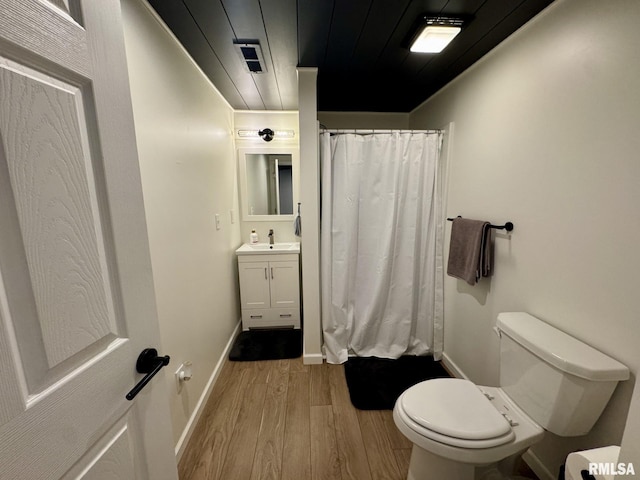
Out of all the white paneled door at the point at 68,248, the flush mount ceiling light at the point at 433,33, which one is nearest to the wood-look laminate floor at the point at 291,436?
the white paneled door at the point at 68,248

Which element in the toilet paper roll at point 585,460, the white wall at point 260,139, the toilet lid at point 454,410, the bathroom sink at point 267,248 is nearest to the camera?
the toilet paper roll at point 585,460

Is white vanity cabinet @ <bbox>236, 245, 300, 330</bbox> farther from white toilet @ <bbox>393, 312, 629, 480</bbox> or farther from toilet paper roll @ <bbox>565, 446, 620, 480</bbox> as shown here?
toilet paper roll @ <bbox>565, 446, 620, 480</bbox>

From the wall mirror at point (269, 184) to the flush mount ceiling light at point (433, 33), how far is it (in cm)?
160

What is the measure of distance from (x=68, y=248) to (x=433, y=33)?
5.73 feet

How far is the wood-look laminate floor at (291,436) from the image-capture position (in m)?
1.35

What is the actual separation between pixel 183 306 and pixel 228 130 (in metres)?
1.75

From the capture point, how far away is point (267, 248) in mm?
2717

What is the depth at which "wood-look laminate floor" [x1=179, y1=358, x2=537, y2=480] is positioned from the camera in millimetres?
1350

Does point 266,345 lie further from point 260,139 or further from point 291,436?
point 260,139

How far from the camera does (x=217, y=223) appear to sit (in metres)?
2.11

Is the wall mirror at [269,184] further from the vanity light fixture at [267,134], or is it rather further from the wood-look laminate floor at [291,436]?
the wood-look laminate floor at [291,436]

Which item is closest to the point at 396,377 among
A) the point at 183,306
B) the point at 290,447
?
the point at 290,447

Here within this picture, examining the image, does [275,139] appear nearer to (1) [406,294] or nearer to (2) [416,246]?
(2) [416,246]

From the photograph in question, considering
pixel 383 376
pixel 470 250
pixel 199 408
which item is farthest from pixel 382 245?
pixel 199 408
